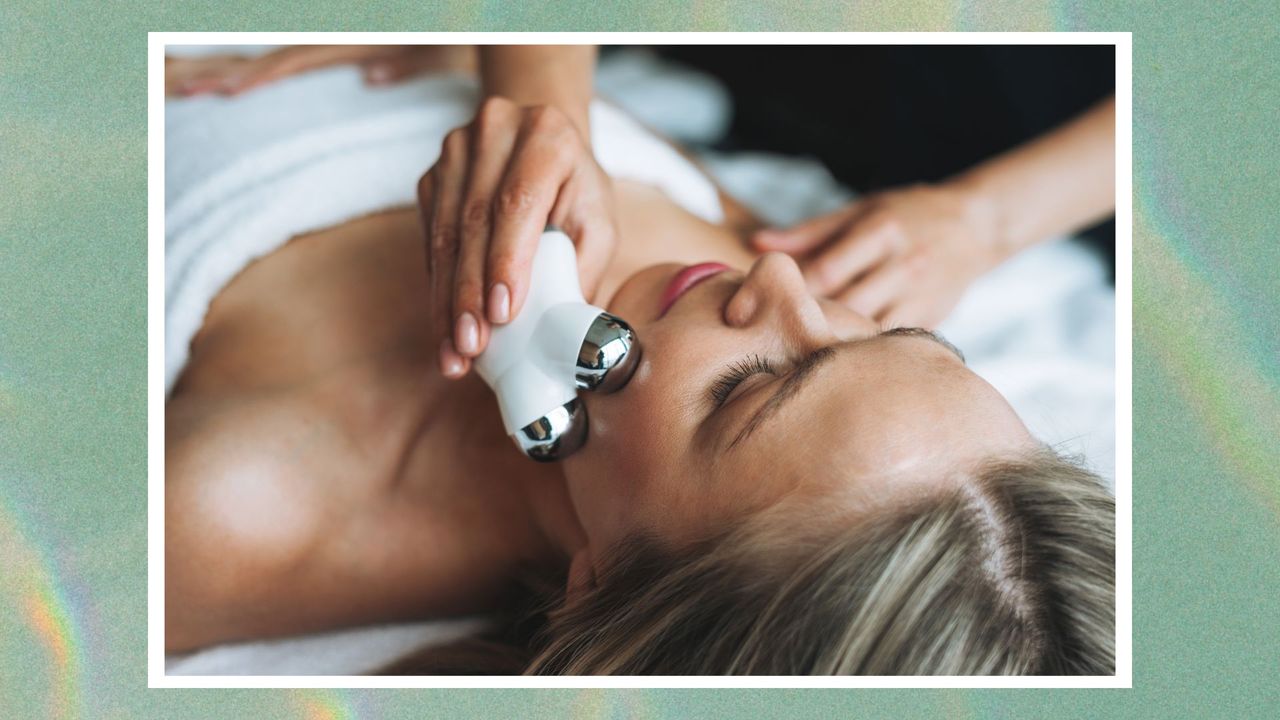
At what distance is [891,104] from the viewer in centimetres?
126

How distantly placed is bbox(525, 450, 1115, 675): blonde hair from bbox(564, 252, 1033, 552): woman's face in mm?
21

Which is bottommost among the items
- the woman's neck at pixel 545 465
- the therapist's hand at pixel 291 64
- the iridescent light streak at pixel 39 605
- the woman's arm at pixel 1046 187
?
the iridescent light streak at pixel 39 605

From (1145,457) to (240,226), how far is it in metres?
0.86

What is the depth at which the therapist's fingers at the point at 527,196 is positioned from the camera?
0.73 meters

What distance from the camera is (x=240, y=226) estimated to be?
934 mm

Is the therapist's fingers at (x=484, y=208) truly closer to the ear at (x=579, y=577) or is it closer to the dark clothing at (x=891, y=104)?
the ear at (x=579, y=577)

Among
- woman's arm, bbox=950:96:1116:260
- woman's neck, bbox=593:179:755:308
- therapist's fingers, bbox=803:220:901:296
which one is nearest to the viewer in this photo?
woman's neck, bbox=593:179:755:308

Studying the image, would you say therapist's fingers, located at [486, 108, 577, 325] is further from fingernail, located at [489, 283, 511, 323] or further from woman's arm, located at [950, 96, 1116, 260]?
woman's arm, located at [950, 96, 1116, 260]

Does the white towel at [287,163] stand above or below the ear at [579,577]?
above

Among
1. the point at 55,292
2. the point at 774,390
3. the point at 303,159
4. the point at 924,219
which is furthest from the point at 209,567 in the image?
the point at 924,219

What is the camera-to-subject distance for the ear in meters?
0.77

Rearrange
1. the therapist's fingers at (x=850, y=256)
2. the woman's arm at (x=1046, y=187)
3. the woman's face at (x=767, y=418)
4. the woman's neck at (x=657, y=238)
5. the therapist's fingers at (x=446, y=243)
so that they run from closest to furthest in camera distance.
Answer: the woman's face at (x=767, y=418) → the therapist's fingers at (x=446, y=243) → the woman's neck at (x=657, y=238) → the therapist's fingers at (x=850, y=256) → the woman's arm at (x=1046, y=187)

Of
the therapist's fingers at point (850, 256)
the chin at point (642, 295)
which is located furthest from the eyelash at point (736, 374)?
the therapist's fingers at point (850, 256)

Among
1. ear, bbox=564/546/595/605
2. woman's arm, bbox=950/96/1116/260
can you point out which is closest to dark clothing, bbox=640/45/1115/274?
woman's arm, bbox=950/96/1116/260
